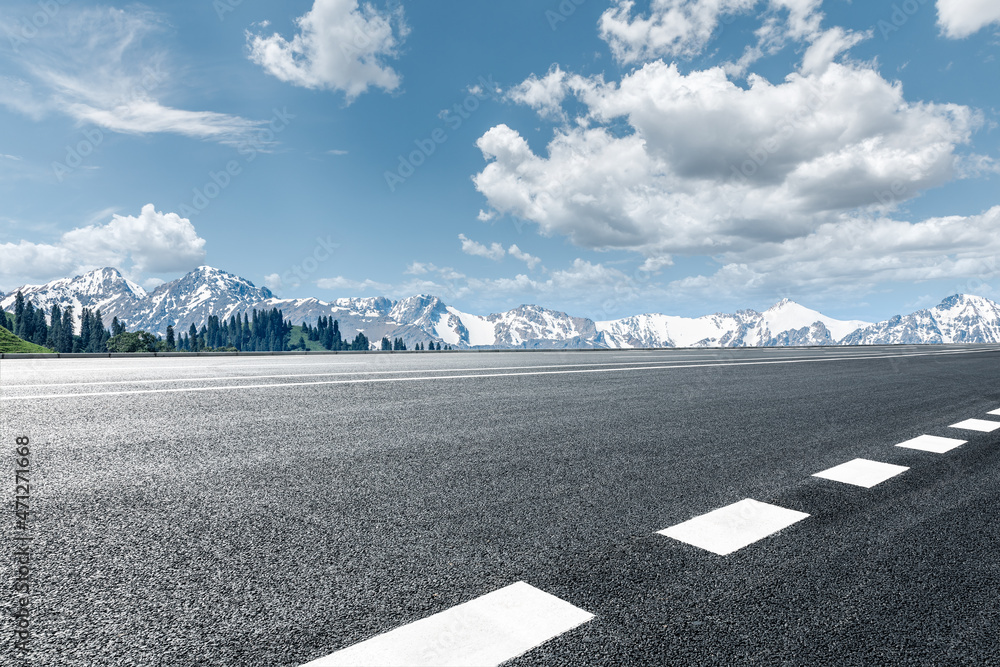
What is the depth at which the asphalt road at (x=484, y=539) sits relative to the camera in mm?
1622

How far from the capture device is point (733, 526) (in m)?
2.61

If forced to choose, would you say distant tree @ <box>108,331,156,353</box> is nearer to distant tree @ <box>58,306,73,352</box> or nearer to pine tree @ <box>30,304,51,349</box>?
distant tree @ <box>58,306,73,352</box>

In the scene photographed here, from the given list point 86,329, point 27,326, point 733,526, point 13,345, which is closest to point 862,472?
point 733,526

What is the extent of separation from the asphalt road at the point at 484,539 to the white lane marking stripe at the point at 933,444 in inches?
4.9

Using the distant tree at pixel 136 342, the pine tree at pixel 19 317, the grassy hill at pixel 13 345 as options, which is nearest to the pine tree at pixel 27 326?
the pine tree at pixel 19 317

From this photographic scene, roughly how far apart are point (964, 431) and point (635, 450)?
3545 mm

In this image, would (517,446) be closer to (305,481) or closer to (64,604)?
(305,481)

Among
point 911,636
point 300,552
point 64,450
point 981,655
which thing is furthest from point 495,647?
point 64,450

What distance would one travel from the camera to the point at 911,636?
1.71 meters

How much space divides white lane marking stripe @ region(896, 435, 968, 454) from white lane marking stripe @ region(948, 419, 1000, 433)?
88 centimetres

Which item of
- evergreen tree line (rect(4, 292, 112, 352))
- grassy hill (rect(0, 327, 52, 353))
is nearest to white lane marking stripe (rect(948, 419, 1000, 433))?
grassy hill (rect(0, 327, 52, 353))

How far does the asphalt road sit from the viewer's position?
5.32 ft

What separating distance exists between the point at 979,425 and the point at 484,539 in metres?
5.93

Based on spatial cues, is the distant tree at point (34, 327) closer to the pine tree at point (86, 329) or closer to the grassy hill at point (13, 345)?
the pine tree at point (86, 329)
